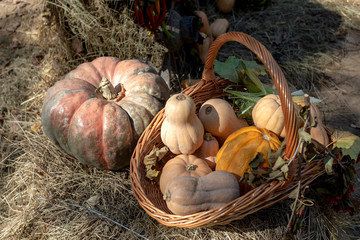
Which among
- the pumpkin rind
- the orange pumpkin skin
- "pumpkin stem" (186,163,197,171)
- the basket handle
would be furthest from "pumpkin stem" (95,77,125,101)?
the basket handle

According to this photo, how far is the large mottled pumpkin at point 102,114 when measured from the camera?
244cm

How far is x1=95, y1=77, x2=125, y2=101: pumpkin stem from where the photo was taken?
252 cm

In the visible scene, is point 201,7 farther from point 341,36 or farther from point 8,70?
point 8,70

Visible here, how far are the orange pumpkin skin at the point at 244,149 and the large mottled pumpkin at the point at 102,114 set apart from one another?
2.65 ft

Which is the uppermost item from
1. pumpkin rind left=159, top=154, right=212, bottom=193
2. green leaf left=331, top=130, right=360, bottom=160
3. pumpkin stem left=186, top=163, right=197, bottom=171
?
green leaf left=331, top=130, right=360, bottom=160

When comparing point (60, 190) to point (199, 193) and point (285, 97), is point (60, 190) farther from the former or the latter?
point (285, 97)

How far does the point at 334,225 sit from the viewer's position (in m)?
2.33

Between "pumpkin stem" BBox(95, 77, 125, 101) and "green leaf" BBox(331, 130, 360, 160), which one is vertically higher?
"green leaf" BBox(331, 130, 360, 160)

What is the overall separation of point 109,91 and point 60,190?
947 mm

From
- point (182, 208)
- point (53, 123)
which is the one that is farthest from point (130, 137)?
point (182, 208)

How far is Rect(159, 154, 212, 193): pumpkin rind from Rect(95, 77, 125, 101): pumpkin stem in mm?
862

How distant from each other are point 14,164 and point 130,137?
→ 4.26 ft

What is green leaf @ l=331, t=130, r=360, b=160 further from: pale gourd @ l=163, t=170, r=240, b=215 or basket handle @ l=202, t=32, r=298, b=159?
pale gourd @ l=163, t=170, r=240, b=215

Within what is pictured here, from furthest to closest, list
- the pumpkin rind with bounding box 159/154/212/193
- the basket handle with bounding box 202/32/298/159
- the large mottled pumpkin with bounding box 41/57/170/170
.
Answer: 1. the large mottled pumpkin with bounding box 41/57/170/170
2. the pumpkin rind with bounding box 159/154/212/193
3. the basket handle with bounding box 202/32/298/159
